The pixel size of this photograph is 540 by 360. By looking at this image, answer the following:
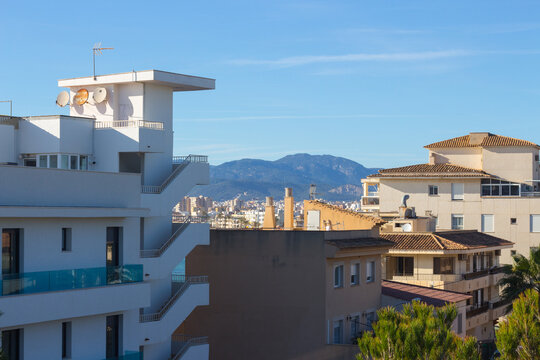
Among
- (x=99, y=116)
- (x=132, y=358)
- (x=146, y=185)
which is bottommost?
(x=132, y=358)

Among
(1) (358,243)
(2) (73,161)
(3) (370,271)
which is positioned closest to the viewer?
(2) (73,161)

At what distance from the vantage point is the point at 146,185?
3466 cm

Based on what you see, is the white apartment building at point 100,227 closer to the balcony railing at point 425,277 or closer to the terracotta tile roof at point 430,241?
the terracotta tile roof at point 430,241

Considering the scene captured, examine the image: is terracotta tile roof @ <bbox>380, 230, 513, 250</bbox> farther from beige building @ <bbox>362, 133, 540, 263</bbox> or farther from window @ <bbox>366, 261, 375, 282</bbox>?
beige building @ <bbox>362, 133, 540, 263</bbox>

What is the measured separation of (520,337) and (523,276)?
92.9 feet

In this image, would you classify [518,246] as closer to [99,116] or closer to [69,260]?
[99,116]

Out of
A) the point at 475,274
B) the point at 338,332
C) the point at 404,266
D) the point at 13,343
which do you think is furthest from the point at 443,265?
the point at 13,343

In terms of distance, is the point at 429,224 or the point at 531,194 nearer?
the point at 429,224

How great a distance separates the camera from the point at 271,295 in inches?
1604

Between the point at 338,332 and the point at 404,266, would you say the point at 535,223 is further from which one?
the point at 338,332

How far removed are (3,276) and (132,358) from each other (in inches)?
242

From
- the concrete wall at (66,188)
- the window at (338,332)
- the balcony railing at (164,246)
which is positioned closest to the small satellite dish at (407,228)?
the window at (338,332)

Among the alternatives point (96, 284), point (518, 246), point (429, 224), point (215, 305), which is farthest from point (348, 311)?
point (518, 246)

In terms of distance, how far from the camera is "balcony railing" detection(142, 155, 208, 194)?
113ft
